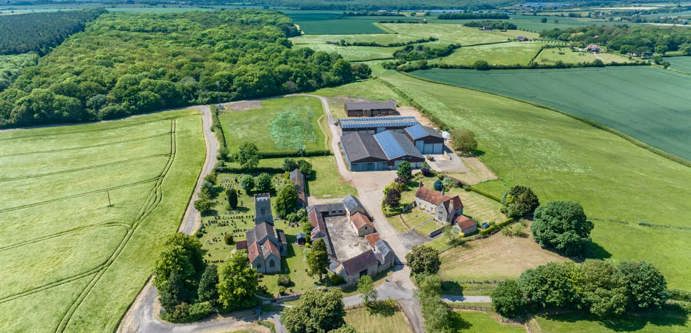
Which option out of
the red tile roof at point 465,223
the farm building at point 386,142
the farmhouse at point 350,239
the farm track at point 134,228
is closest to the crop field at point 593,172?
the farm building at point 386,142

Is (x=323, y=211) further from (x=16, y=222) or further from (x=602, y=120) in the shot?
(x=602, y=120)

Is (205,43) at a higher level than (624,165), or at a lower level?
higher

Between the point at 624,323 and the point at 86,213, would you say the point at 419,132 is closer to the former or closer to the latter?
the point at 624,323

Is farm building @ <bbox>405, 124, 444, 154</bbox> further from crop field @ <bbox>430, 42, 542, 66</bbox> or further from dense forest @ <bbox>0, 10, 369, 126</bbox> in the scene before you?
crop field @ <bbox>430, 42, 542, 66</bbox>

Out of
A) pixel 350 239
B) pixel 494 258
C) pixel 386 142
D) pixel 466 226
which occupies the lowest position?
pixel 494 258

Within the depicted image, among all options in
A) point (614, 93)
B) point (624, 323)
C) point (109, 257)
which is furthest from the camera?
point (614, 93)

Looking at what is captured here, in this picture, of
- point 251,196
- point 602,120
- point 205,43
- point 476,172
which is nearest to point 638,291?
point 476,172

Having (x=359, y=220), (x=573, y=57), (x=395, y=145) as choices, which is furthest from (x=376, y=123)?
(x=573, y=57)
